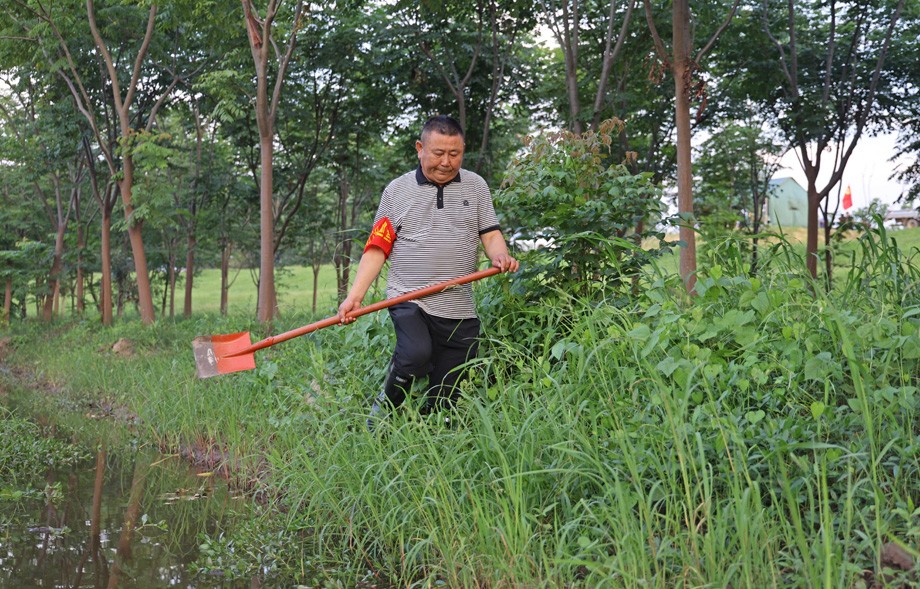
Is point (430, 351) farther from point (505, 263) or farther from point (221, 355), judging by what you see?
point (221, 355)

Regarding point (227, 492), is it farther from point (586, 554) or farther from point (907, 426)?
point (907, 426)

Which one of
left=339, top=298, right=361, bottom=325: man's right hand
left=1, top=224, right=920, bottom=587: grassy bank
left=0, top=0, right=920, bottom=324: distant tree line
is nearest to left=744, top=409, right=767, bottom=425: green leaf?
left=1, top=224, right=920, bottom=587: grassy bank

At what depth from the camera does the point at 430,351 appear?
4.36 meters

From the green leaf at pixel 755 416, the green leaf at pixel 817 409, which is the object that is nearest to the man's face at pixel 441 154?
the green leaf at pixel 755 416

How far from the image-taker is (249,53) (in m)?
14.8

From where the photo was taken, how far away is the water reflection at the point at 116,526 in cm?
368

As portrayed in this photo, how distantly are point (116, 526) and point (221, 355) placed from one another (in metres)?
1.11

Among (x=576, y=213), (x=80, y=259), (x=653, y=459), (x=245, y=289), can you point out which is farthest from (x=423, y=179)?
(x=245, y=289)

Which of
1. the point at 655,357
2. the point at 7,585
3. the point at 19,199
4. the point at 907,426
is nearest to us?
the point at 907,426

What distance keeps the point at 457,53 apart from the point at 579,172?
1041 cm

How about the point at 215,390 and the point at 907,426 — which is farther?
the point at 215,390

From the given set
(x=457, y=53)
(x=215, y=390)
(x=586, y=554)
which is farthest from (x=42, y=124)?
(x=586, y=554)

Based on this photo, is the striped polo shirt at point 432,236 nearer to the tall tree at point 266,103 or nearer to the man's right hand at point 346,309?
the man's right hand at point 346,309

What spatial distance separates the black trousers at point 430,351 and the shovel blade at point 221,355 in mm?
1010
